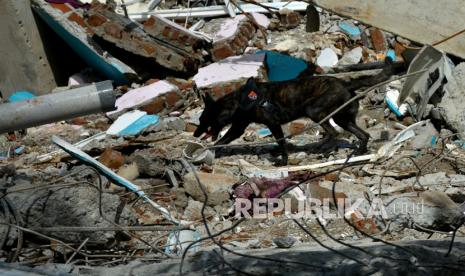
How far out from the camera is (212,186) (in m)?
6.60

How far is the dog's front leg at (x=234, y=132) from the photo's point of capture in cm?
776

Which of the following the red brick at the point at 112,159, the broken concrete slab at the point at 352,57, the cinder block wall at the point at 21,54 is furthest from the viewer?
the cinder block wall at the point at 21,54

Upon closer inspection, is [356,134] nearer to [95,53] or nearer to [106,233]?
[106,233]

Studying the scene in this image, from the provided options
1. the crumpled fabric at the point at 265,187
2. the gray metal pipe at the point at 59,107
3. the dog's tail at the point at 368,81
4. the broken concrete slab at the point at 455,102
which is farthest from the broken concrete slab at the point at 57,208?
the broken concrete slab at the point at 455,102

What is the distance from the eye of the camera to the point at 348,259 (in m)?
3.79

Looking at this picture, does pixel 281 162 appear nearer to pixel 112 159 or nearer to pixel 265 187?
pixel 265 187

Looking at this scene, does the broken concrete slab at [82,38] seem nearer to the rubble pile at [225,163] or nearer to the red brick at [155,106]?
the rubble pile at [225,163]

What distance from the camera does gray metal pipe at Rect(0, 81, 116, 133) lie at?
5.80m

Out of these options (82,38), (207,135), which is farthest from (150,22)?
(207,135)

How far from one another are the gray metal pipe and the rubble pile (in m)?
0.03

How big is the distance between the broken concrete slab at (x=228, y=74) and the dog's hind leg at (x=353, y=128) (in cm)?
179

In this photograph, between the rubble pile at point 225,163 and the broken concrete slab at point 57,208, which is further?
the broken concrete slab at point 57,208

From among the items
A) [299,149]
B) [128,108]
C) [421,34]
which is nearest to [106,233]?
[299,149]

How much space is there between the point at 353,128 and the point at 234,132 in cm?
120
